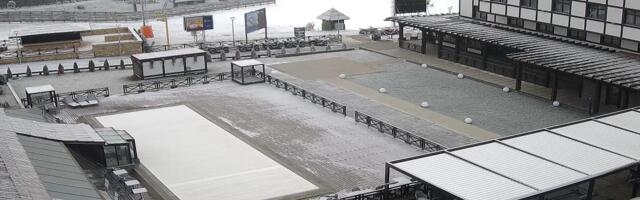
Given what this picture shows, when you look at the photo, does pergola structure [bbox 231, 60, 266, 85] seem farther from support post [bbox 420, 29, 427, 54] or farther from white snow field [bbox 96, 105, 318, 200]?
support post [bbox 420, 29, 427, 54]

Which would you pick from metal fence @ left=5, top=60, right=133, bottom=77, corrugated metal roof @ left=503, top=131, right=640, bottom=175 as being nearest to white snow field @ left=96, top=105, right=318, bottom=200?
corrugated metal roof @ left=503, top=131, right=640, bottom=175

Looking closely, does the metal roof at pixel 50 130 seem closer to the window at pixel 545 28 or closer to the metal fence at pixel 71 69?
the metal fence at pixel 71 69

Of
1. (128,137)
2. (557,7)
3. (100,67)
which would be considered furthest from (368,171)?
(100,67)

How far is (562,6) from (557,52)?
15.9 ft

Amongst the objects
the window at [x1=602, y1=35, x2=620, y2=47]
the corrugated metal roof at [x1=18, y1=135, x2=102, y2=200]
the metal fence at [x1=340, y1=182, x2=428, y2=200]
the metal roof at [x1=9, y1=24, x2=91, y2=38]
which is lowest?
the metal fence at [x1=340, y1=182, x2=428, y2=200]

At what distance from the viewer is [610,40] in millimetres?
41562

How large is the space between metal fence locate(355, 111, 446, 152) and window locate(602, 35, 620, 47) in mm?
16920

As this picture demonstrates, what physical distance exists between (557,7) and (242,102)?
2172 centimetres

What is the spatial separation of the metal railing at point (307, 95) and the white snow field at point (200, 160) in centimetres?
670

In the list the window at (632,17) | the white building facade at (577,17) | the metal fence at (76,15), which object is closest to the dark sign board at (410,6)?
the white building facade at (577,17)

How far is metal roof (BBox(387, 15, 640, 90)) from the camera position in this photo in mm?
35656

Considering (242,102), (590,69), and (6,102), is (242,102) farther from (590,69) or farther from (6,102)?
(590,69)

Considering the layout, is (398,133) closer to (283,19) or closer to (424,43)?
(424,43)

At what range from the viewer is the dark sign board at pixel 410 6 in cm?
6431
